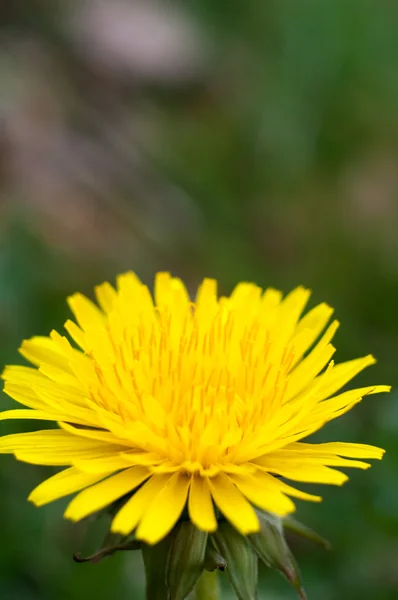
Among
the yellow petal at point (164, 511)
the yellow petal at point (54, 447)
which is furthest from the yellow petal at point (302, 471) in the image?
the yellow petal at point (54, 447)

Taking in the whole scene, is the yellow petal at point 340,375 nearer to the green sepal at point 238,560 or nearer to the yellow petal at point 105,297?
the green sepal at point 238,560

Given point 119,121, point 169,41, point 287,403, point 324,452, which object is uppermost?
point 169,41

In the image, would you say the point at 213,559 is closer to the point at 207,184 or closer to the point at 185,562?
the point at 185,562

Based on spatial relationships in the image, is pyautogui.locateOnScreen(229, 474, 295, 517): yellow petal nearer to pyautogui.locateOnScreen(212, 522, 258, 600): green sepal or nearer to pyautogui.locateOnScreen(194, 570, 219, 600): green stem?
pyautogui.locateOnScreen(212, 522, 258, 600): green sepal

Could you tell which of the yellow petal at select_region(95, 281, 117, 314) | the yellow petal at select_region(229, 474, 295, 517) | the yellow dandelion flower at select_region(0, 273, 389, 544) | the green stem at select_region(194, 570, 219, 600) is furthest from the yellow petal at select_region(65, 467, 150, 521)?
the yellow petal at select_region(95, 281, 117, 314)

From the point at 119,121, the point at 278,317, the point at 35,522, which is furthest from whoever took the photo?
the point at 119,121

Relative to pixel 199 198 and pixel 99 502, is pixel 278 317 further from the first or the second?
pixel 199 198

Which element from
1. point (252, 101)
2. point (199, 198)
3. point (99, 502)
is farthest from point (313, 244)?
point (99, 502)
